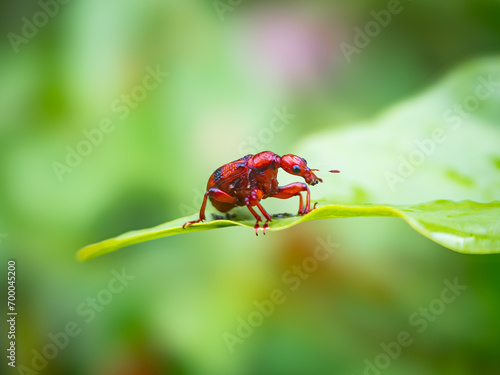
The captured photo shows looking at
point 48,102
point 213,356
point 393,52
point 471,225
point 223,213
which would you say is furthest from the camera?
point 393,52

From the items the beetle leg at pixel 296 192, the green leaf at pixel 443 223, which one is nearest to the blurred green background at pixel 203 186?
the beetle leg at pixel 296 192

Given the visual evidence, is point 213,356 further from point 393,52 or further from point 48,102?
point 393,52

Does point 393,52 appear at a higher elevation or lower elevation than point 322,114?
higher

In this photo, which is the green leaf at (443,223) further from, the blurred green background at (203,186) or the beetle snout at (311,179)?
the blurred green background at (203,186)

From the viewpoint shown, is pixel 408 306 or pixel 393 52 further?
pixel 393 52

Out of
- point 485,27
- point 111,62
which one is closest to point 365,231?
point 485,27

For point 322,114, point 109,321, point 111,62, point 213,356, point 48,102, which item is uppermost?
point 111,62

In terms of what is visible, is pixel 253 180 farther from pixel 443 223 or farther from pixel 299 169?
→ pixel 443 223
